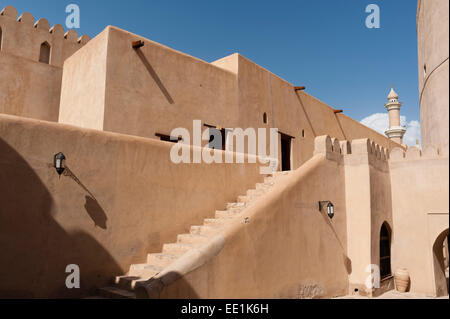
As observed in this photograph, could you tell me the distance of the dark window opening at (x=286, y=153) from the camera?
1501 cm

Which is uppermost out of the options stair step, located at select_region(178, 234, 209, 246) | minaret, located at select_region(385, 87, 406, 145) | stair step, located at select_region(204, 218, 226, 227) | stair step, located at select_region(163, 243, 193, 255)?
minaret, located at select_region(385, 87, 406, 145)

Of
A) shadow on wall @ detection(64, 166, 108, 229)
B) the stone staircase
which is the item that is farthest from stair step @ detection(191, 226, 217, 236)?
shadow on wall @ detection(64, 166, 108, 229)

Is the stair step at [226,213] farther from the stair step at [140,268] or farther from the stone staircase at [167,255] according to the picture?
the stair step at [140,268]

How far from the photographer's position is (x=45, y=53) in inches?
541

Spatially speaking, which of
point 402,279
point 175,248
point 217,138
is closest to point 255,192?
point 175,248

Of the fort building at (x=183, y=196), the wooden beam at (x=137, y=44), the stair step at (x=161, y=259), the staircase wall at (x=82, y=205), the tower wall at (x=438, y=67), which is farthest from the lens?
the wooden beam at (x=137, y=44)

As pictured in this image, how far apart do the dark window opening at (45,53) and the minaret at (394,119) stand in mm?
26071

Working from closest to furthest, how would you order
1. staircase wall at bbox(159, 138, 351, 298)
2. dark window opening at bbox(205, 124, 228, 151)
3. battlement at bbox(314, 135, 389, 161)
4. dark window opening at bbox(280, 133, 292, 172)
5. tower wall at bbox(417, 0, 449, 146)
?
1. tower wall at bbox(417, 0, 449, 146)
2. staircase wall at bbox(159, 138, 351, 298)
3. battlement at bbox(314, 135, 389, 161)
4. dark window opening at bbox(205, 124, 228, 151)
5. dark window opening at bbox(280, 133, 292, 172)

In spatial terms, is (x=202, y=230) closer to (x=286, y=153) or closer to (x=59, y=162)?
(x=59, y=162)

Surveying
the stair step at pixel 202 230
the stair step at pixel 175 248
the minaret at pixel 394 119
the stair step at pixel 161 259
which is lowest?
the stair step at pixel 161 259

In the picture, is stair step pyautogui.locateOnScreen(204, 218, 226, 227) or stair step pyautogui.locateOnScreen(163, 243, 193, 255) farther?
stair step pyautogui.locateOnScreen(204, 218, 226, 227)

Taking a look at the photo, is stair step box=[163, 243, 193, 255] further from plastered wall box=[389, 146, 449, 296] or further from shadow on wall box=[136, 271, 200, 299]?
plastered wall box=[389, 146, 449, 296]

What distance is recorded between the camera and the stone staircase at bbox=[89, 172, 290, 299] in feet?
18.8

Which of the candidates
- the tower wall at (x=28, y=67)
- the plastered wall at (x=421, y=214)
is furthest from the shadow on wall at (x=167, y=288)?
the tower wall at (x=28, y=67)
